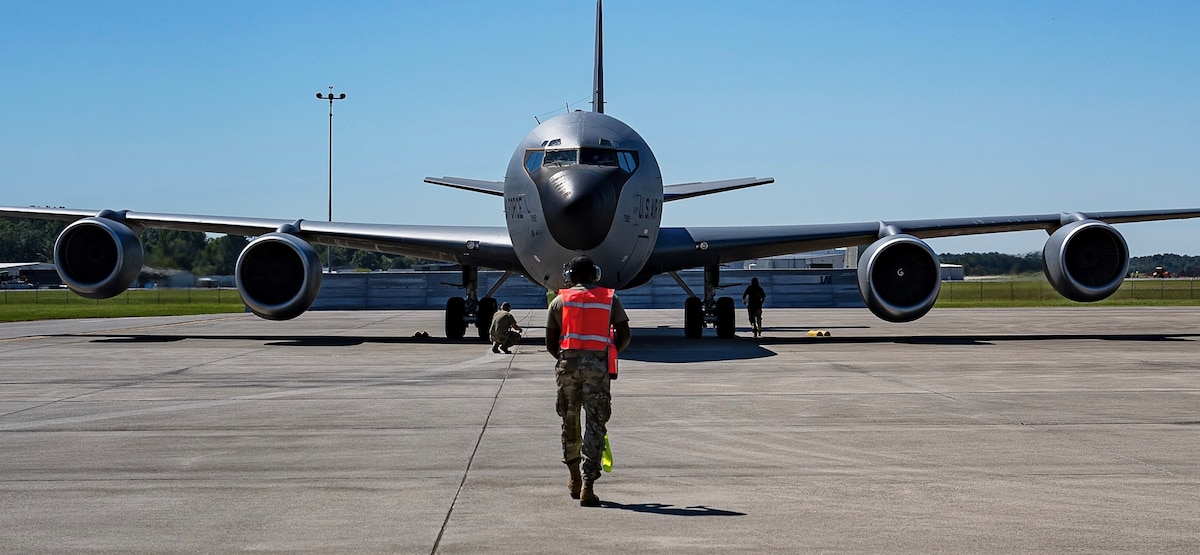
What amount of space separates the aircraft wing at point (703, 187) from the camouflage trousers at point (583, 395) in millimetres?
15899

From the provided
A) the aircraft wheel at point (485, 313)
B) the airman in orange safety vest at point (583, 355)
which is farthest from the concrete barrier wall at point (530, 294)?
the airman in orange safety vest at point (583, 355)

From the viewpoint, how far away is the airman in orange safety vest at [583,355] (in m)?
6.77

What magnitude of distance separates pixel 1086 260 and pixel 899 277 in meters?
3.90

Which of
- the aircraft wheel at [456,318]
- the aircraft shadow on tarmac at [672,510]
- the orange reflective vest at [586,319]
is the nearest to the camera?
the aircraft shadow on tarmac at [672,510]

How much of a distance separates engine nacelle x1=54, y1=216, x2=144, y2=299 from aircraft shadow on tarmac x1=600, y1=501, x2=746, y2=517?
62.0 feet

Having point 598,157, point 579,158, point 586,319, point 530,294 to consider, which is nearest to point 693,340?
point 598,157

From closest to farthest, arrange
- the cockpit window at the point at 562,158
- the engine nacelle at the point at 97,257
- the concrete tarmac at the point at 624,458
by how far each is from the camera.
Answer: the concrete tarmac at the point at 624,458 → the cockpit window at the point at 562,158 → the engine nacelle at the point at 97,257

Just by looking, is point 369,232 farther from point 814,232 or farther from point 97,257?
point 814,232

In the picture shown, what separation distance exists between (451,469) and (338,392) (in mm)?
5466

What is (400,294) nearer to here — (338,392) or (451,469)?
(338,392)

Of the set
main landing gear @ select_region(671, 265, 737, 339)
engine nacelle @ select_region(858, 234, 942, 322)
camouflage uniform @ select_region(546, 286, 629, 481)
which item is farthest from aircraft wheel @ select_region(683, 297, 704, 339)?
camouflage uniform @ select_region(546, 286, 629, 481)

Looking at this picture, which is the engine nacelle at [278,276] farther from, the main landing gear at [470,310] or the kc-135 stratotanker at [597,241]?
the main landing gear at [470,310]

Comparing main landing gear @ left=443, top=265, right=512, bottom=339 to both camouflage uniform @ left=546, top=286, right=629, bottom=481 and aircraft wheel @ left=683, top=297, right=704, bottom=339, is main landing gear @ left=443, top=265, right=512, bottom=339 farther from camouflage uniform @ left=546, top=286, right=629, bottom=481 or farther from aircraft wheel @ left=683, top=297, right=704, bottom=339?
camouflage uniform @ left=546, top=286, right=629, bottom=481

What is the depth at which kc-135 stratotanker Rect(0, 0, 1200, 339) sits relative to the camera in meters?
18.2
